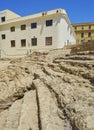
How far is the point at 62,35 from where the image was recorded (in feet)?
79.5

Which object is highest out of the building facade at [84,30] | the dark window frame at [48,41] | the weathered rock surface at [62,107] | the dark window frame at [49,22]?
the building facade at [84,30]

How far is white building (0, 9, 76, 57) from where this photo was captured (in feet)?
76.8

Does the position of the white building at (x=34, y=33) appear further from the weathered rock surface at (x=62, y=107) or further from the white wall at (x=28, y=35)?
the weathered rock surface at (x=62, y=107)

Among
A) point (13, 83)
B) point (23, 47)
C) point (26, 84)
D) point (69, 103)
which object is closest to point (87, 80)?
point (69, 103)

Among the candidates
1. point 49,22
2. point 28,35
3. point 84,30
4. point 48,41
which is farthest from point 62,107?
point 84,30

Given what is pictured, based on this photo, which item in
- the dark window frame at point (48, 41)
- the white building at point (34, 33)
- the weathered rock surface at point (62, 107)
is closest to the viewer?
the weathered rock surface at point (62, 107)

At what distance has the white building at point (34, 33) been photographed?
23.4m

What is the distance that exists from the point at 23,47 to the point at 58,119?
22.2 m

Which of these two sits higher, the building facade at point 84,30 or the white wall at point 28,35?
the building facade at point 84,30

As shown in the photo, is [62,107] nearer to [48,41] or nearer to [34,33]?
[48,41]

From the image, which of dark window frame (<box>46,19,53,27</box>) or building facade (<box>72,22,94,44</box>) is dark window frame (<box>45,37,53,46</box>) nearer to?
dark window frame (<box>46,19,53,27</box>)

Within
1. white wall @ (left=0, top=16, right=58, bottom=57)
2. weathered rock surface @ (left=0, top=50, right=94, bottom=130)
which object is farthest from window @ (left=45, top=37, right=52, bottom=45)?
weathered rock surface @ (left=0, top=50, right=94, bottom=130)

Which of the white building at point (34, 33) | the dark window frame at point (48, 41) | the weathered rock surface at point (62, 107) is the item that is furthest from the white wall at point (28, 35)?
the weathered rock surface at point (62, 107)

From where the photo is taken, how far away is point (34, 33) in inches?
986
